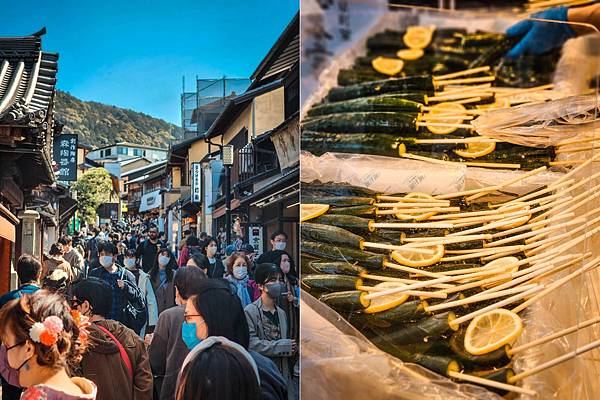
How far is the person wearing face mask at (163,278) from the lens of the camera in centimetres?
263

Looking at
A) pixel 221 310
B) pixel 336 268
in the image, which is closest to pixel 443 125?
pixel 336 268

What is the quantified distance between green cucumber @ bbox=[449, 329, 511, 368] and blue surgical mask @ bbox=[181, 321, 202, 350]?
3.35 ft

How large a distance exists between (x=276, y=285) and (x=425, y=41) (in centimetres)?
115

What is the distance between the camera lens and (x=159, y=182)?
2.73 meters

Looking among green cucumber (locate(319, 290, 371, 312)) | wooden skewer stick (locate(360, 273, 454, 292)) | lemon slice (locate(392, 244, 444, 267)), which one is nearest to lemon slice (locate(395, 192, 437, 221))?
lemon slice (locate(392, 244, 444, 267))

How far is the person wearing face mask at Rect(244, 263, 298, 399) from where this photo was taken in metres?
2.63

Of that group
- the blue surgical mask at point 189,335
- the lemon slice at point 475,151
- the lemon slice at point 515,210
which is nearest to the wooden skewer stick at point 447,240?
the lemon slice at point 515,210

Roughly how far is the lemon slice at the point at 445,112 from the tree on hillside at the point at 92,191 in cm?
134

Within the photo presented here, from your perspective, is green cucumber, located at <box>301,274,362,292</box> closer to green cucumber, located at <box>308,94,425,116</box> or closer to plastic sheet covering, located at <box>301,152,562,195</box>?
plastic sheet covering, located at <box>301,152,562,195</box>

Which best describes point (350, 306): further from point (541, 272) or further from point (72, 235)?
point (72, 235)

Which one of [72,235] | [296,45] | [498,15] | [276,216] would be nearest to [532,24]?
[498,15]

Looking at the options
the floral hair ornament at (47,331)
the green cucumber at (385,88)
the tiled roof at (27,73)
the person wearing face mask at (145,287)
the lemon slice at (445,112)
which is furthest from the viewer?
the lemon slice at (445,112)

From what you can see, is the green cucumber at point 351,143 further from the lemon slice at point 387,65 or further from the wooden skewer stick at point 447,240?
the wooden skewer stick at point 447,240

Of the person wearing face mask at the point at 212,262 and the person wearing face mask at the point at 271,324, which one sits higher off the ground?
the person wearing face mask at the point at 212,262
